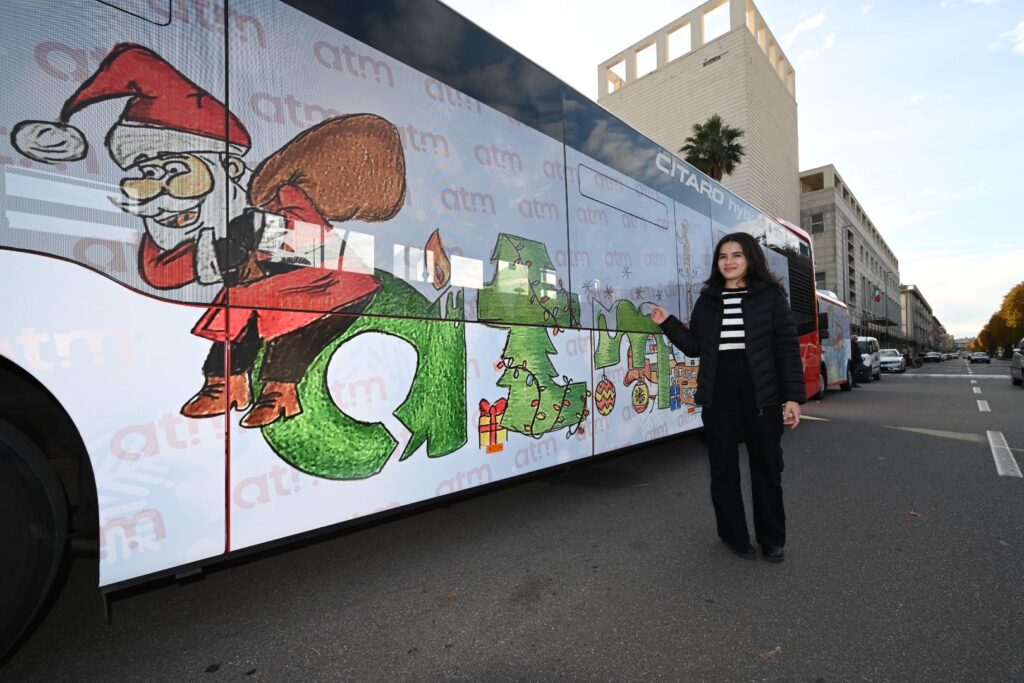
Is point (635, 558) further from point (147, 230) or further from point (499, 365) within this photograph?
point (147, 230)

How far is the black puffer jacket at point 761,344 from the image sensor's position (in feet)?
9.95

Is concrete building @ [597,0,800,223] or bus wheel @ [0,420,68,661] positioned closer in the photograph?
bus wheel @ [0,420,68,661]

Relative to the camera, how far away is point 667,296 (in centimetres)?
509

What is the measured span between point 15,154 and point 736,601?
3532 mm

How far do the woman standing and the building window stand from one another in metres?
64.6

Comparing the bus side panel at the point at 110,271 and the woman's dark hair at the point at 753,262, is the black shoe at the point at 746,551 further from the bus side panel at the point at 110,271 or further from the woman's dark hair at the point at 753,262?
the bus side panel at the point at 110,271

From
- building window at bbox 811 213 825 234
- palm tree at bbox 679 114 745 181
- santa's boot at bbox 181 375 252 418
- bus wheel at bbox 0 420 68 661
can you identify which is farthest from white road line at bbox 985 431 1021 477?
building window at bbox 811 213 825 234

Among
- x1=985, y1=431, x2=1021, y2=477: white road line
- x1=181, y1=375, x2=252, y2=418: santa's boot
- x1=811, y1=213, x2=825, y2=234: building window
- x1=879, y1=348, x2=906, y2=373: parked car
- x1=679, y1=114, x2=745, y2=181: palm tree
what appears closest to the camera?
x1=181, y1=375, x2=252, y2=418: santa's boot

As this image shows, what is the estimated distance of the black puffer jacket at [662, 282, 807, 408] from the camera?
3033 mm

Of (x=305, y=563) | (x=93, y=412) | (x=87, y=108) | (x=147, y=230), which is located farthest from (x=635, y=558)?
(x=87, y=108)

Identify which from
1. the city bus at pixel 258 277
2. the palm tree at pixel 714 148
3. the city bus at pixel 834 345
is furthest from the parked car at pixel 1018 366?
the city bus at pixel 258 277

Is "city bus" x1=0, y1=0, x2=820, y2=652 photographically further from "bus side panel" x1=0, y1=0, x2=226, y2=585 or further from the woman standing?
the woman standing

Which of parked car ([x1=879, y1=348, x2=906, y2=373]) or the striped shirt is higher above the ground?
the striped shirt

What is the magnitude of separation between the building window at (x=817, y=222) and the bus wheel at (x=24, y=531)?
6758 cm
